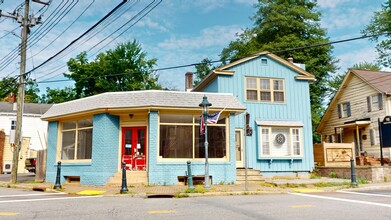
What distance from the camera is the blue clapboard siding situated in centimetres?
1898

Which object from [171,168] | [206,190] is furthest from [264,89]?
[206,190]

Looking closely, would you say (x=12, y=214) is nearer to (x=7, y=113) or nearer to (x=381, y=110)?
(x=381, y=110)

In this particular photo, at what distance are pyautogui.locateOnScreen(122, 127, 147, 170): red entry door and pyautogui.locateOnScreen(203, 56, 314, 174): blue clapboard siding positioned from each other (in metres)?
5.65

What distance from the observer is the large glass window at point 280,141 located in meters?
19.0

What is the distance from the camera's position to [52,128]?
1827cm

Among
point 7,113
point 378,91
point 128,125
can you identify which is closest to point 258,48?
point 378,91

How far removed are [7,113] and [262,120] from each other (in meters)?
28.9

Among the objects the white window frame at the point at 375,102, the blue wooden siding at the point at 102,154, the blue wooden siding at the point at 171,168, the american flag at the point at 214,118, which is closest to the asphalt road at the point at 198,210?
the american flag at the point at 214,118

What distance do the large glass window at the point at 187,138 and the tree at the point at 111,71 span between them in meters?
24.1

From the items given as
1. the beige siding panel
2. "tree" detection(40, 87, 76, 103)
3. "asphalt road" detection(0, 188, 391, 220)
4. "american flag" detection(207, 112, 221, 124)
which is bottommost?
"asphalt road" detection(0, 188, 391, 220)

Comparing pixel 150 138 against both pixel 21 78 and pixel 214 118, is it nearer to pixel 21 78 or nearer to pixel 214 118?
pixel 214 118

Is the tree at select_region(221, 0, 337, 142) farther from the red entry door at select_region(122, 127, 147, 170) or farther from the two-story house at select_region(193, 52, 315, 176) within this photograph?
the red entry door at select_region(122, 127, 147, 170)

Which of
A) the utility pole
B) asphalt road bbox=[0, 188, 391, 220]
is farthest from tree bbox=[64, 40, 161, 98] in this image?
asphalt road bbox=[0, 188, 391, 220]

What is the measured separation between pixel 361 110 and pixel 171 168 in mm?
17314
